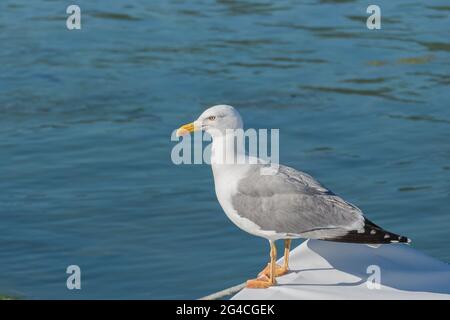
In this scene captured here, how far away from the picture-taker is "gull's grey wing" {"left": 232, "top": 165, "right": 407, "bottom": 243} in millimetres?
7879

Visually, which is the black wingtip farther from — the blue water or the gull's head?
the blue water

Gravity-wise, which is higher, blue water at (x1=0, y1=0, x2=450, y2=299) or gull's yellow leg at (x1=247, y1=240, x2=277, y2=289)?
blue water at (x1=0, y1=0, x2=450, y2=299)

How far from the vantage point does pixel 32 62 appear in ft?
56.9

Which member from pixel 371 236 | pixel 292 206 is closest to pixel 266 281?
pixel 292 206

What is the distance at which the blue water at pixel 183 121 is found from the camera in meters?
11.2

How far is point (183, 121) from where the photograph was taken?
14703mm

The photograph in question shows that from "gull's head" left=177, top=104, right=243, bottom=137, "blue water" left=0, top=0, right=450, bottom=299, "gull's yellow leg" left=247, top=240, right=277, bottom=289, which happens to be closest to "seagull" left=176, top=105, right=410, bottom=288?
"gull's head" left=177, top=104, right=243, bottom=137

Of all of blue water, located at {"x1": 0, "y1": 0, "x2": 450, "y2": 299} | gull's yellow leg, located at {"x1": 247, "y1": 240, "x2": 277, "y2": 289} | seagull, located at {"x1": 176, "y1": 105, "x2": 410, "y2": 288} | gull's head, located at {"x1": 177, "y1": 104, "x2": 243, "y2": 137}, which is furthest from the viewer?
blue water, located at {"x1": 0, "y1": 0, "x2": 450, "y2": 299}

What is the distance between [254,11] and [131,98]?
4.53 metres

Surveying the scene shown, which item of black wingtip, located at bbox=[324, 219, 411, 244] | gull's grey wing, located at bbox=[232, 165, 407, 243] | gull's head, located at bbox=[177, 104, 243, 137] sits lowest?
black wingtip, located at bbox=[324, 219, 411, 244]

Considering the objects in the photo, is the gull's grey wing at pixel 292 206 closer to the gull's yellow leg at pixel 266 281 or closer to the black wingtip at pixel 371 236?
the black wingtip at pixel 371 236

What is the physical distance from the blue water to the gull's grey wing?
8.62 feet
